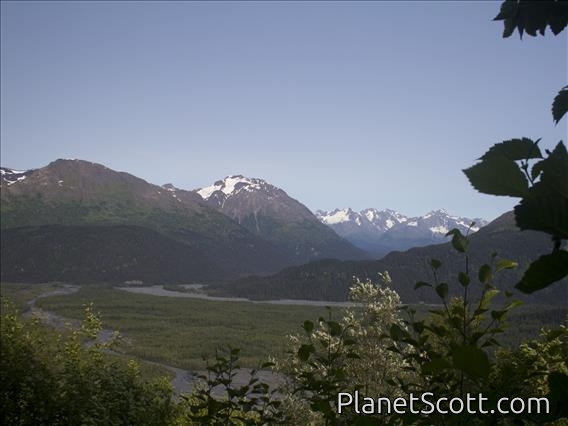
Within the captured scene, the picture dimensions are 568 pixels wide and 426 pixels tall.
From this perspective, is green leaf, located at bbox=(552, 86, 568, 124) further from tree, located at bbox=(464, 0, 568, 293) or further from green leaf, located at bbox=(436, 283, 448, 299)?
green leaf, located at bbox=(436, 283, 448, 299)

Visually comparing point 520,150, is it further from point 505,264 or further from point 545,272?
point 505,264

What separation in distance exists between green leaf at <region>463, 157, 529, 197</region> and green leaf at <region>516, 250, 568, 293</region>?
193 millimetres

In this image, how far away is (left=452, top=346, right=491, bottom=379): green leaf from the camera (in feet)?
4.09

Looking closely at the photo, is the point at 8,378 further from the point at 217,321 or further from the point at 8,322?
the point at 217,321

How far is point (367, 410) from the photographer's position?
128 inches

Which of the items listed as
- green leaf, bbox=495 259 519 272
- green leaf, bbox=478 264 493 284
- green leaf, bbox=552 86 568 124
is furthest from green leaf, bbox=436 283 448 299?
green leaf, bbox=552 86 568 124

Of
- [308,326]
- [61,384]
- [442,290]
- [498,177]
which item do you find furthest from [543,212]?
[61,384]

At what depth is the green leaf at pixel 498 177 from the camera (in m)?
1.26

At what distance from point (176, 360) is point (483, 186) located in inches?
5181

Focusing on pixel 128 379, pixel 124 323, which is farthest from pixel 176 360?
pixel 128 379

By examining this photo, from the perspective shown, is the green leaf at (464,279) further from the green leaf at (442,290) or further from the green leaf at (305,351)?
the green leaf at (305,351)

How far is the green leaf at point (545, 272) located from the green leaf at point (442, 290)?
1.36 m

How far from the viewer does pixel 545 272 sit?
3.96 ft

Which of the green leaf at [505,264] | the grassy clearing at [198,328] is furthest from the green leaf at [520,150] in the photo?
the grassy clearing at [198,328]
